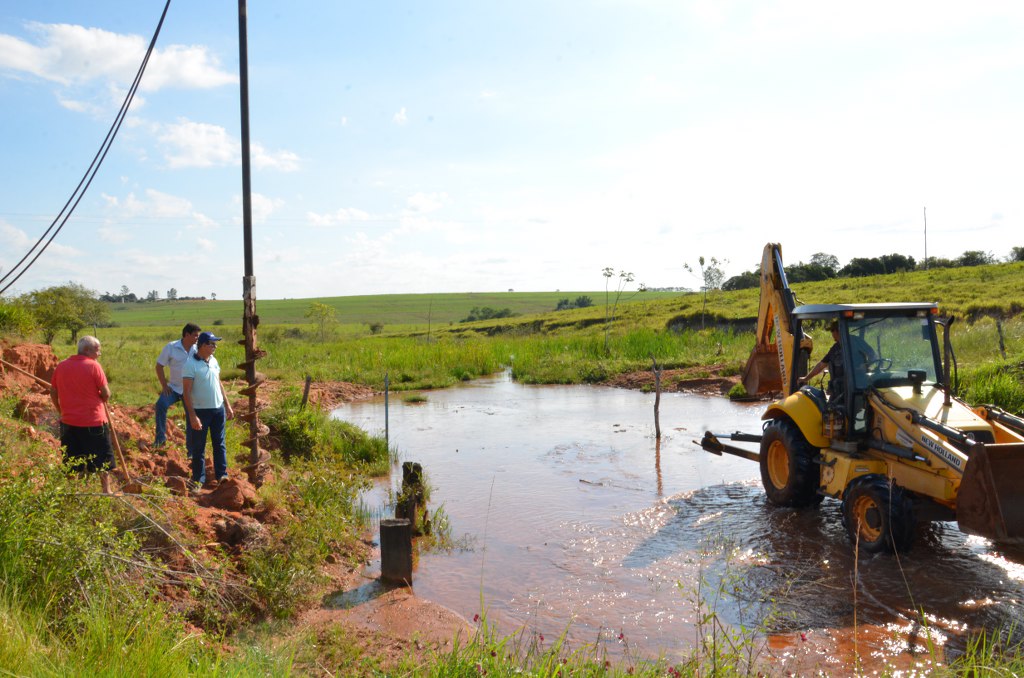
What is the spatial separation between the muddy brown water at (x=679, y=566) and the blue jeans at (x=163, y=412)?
9.36 ft

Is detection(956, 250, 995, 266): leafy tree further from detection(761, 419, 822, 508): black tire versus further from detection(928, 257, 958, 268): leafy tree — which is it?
detection(761, 419, 822, 508): black tire

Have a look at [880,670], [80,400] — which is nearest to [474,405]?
[80,400]

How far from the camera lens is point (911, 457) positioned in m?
7.53

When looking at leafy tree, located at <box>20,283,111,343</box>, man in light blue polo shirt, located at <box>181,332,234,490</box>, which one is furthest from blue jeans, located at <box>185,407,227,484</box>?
leafy tree, located at <box>20,283,111,343</box>

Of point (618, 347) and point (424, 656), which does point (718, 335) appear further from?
point (424, 656)

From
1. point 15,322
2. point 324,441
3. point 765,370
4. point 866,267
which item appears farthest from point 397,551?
point 866,267

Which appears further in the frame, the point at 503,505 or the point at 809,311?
the point at 503,505

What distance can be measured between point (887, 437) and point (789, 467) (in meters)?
1.42

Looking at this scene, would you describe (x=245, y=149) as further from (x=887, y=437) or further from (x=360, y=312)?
(x=360, y=312)

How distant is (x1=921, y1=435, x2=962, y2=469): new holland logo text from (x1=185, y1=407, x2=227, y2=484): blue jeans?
7.23 m

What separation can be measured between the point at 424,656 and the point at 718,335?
25907mm

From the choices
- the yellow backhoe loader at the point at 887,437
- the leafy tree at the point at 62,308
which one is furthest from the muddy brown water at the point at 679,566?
the leafy tree at the point at 62,308

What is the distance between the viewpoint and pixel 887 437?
798cm

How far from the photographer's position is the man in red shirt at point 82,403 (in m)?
7.09
